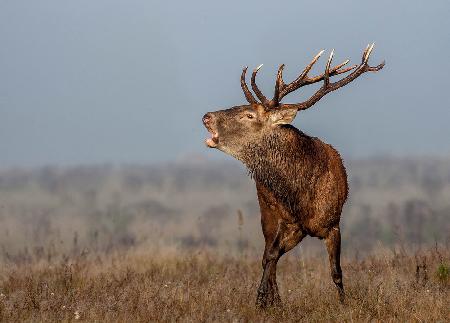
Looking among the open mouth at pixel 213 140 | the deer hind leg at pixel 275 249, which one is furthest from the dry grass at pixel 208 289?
the open mouth at pixel 213 140

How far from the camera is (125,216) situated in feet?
74.3

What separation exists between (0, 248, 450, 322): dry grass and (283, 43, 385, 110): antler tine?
213 centimetres

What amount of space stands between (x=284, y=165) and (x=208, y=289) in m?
1.85

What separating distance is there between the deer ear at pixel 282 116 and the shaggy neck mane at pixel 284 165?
88mm

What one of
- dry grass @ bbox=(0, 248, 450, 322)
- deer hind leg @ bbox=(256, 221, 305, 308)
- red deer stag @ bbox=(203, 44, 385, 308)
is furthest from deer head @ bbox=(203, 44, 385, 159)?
dry grass @ bbox=(0, 248, 450, 322)

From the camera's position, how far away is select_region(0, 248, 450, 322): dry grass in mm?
7172

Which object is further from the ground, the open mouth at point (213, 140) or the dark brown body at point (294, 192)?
the open mouth at point (213, 140)

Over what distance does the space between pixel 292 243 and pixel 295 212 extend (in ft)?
1.33

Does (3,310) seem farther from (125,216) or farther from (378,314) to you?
(125,216)

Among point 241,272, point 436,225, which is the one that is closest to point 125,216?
point 436,225

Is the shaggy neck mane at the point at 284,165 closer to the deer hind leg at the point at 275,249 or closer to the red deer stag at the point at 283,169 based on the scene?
the red deer stag at the point at 283,169

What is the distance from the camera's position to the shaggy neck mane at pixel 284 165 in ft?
25.8

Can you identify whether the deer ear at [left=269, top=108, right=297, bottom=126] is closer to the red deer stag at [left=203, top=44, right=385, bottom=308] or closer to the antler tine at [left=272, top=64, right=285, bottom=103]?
the red deer stag at [left=203, top=44, right=385, bottom=308]

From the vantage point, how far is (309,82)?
8.32 meters
